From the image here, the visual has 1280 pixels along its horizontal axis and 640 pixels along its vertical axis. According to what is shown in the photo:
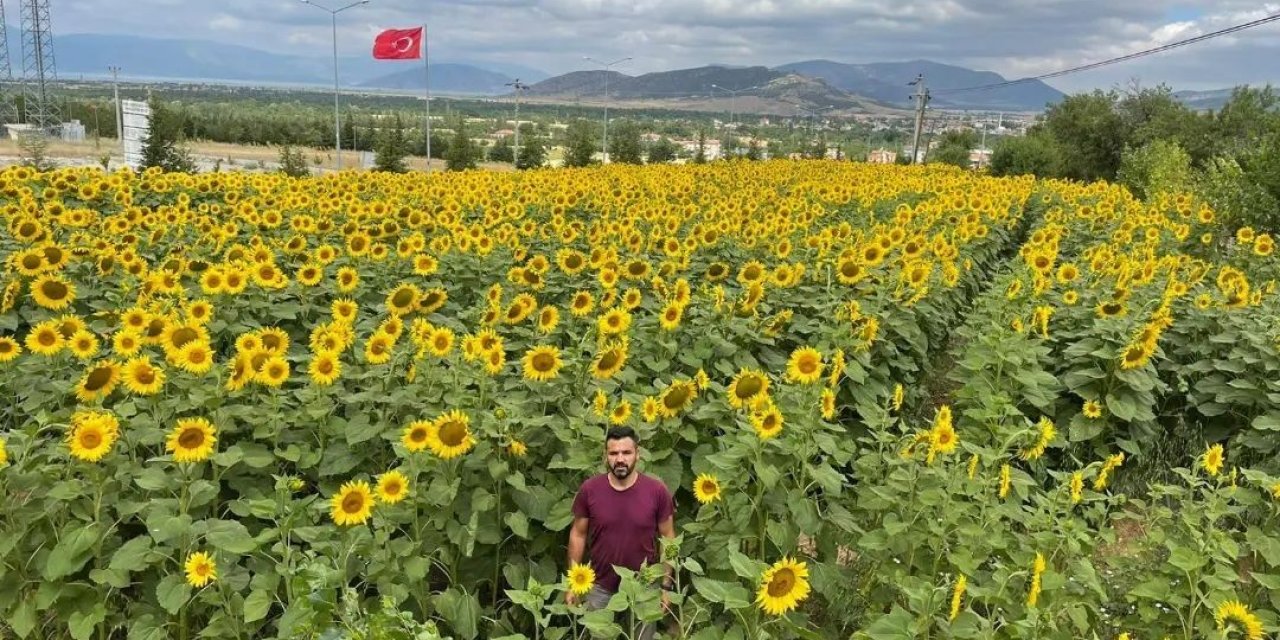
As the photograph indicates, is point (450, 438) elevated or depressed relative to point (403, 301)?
depressed

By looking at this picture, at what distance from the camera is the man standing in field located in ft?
11.7

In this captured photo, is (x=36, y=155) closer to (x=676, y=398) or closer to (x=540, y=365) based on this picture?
(x=540, y=365)

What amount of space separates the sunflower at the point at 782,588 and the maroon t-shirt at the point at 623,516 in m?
1.04

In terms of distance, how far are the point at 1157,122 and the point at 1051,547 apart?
160 feet

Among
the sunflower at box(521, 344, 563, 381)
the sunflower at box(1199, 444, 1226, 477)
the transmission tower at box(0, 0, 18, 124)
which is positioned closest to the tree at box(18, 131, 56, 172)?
the sunflower at box(521, 344, 563, 381)

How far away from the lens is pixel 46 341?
167 inches

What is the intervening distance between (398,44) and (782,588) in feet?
141

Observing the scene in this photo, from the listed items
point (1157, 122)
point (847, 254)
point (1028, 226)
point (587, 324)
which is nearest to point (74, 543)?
point (587, 324)

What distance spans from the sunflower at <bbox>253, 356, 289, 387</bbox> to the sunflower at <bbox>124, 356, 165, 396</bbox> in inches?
16.3

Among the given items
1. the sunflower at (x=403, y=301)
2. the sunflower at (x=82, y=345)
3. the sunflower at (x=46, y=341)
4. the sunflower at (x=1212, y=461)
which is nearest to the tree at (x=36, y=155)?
the sunflower at (x=46, y=341)

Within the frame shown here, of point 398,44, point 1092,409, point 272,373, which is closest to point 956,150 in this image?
point 398,44

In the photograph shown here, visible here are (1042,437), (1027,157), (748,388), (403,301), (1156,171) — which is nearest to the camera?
(1042,437)

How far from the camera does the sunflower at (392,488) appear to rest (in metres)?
3.18

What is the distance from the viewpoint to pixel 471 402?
149 inches
